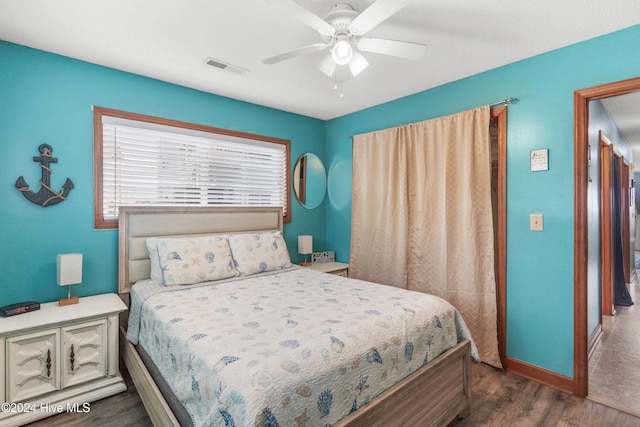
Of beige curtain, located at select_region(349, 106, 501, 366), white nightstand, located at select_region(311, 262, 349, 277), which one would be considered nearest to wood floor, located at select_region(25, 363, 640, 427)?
beige curtain, located at select_region(349, 106, 501, 366)

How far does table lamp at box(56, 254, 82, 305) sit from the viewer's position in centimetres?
227

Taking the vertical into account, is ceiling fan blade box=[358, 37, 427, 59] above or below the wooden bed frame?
above

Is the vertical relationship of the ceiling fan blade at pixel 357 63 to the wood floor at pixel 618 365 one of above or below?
above

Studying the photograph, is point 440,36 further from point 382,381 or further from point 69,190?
point 69,190

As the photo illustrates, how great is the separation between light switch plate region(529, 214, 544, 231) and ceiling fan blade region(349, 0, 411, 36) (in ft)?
6.32

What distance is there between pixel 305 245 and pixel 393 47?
2.45 meters

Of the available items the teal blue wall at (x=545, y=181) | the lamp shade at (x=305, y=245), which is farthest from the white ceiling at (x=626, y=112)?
the lamp shade at (x=305, y=245)

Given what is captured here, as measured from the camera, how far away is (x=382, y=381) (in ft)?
5.01

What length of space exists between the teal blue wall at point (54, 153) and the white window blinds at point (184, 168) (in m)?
0.16

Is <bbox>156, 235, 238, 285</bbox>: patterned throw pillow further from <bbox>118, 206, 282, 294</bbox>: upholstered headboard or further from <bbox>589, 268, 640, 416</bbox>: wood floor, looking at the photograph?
<bbox>589, 268, 640, 416</bbox>: wood floor

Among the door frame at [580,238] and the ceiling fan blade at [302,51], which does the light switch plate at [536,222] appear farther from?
the ceiling fan blade at [302,51]

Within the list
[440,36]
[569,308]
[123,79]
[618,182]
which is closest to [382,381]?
[569,308]

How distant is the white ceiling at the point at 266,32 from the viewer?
1.86 metres

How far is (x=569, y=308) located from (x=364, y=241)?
6.42ft
